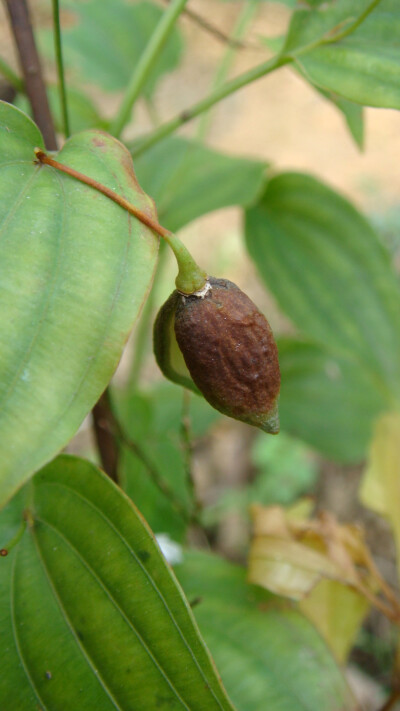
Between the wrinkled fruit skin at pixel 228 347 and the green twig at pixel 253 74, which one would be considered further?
the green twig at pixel 253 74

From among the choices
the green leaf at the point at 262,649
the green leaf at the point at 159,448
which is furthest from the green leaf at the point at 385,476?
the green leaf at the point at 159,448

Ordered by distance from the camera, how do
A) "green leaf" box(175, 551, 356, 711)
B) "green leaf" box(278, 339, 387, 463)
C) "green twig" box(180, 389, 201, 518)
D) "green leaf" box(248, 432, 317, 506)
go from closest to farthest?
"green leaf" box(175, 551, 356, 711), "green twig" box(180, 389, 201, 518), "green leaf" box(278, 339, 387, 463), "green leaf" box(248, 432, 317, 506)

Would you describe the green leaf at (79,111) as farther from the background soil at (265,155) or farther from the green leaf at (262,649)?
the green leaf at (262,649)

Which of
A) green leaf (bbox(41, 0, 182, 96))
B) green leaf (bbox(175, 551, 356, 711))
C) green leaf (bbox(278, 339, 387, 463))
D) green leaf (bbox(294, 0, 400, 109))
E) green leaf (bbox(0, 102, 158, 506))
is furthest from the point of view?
green leaf (bbox(41, 0, 182, 96))

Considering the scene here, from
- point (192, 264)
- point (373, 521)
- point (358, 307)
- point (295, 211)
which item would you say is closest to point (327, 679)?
point (192, 264)

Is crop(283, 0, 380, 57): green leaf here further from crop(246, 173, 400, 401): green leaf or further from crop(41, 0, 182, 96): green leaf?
crop(41, 0, 182, 96): green leaf

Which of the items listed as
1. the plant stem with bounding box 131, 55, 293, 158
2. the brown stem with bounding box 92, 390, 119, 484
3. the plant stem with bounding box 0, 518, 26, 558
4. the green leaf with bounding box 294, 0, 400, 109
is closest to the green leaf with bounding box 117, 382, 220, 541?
the brown stem with bounding box 92, 390, 119, 484
